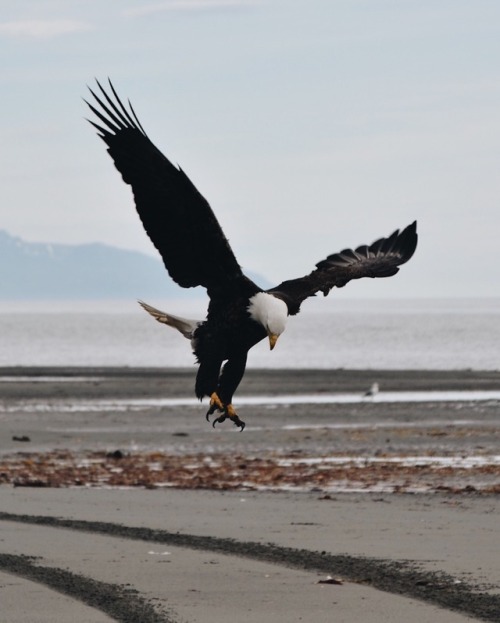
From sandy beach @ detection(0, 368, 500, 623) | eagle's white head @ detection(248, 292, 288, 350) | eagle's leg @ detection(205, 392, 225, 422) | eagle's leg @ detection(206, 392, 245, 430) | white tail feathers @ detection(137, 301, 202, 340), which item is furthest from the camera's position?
sandy beach @ detection(0, 368, 500, 623)

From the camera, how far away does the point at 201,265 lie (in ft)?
27.1

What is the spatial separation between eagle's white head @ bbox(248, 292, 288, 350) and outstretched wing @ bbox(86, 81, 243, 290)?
415 mm

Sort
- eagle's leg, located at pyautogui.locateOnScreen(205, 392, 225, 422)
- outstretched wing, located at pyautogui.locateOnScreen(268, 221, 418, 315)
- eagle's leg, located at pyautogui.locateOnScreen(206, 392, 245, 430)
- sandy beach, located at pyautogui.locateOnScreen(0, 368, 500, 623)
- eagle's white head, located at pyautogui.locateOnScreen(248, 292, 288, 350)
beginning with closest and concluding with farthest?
eagle's white head, located at pyautogui.locateOnScreen(248, 292, 288, 350) → eagle's leg, located at pyautogui.locateOnScreen(206, 392, 245, 430) → eagle's leg, located at pyautogui.locateOnScreen(205, 392, 225, 422) → outstretched wing, located at pyautogui.locateOnScreen(268, 221, 418, 315) → sandy beach, located at pyautogui.locateOnScreen(0, 368, 500, 623)

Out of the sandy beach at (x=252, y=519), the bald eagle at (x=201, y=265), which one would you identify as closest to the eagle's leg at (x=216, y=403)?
the bald eagle at (x=201, y=265)

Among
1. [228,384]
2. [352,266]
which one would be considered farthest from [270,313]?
[352,266]

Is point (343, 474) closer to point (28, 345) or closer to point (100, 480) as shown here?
point (100, 480)

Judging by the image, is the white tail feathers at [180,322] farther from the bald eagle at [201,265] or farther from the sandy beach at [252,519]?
the sandy beach at [252,519]

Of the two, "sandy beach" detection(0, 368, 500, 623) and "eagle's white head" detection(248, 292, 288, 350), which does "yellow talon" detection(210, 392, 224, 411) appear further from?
"sandy beach" detection(0, 368, 500, 623)

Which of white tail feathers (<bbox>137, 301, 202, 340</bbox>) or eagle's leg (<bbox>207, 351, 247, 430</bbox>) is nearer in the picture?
eagle's leg (<bbox>207, 351, 247, 430</bbox>)

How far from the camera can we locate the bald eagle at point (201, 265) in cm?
788

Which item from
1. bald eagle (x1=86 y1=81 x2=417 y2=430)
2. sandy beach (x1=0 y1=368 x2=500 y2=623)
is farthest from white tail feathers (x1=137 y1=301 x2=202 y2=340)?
sandy beach (x1=0 y1=368 x2=500 y2=623)

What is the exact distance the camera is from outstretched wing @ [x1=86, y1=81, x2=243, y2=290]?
26.7 ft

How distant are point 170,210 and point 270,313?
1.12 metres

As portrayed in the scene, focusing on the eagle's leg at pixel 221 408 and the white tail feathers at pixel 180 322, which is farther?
the white tail feathers at pixel 180 322
